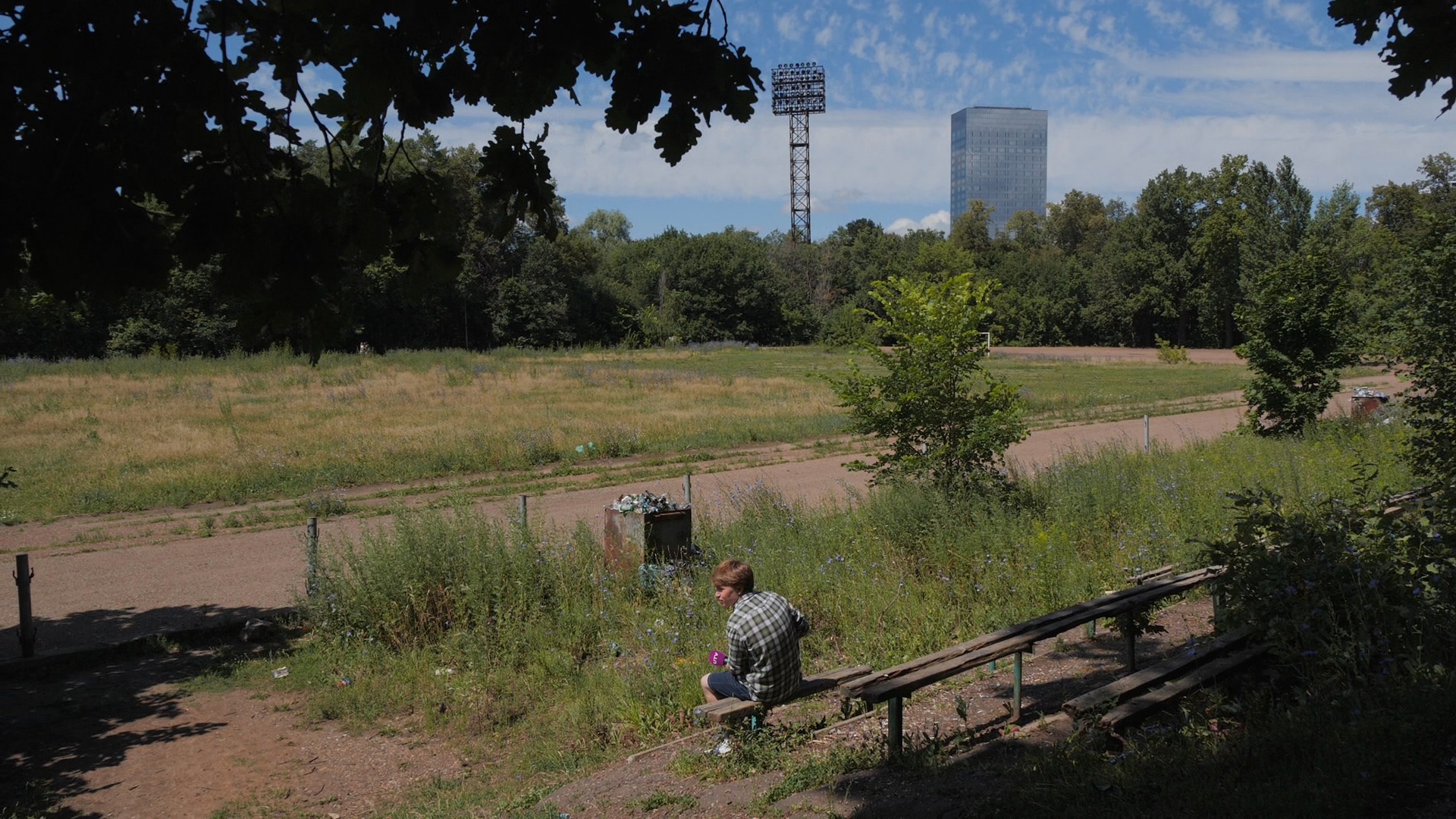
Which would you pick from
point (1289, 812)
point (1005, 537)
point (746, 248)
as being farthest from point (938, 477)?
point (746, 248)

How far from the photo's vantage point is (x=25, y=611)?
29.6ft

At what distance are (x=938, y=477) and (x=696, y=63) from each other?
7924mm

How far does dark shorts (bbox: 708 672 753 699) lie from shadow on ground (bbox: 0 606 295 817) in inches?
163

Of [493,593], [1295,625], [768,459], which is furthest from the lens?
[768,459]

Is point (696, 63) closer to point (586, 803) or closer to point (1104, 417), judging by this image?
point (586, 803)

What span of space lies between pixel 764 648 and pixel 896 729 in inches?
37.7

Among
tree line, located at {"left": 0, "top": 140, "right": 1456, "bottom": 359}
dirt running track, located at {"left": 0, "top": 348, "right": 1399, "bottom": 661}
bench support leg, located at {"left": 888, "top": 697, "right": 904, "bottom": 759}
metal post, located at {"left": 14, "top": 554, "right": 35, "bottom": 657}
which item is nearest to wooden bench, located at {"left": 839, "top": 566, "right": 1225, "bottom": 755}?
bench support leg, located at {"left": 888, "top": 697, "right": 904, "bottom": 759}

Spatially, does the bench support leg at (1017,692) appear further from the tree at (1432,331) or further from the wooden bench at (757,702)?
the tree at (1432,331)

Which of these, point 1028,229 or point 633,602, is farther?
point 1028,229

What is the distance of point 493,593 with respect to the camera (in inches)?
366

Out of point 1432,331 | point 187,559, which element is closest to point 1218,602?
point 1432,331

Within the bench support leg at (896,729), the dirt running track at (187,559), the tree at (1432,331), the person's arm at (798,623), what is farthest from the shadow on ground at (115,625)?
the tree at (1432,331)

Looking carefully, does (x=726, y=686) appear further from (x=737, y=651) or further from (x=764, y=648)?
(x=764, y=648)

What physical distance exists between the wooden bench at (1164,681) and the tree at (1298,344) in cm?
1219
